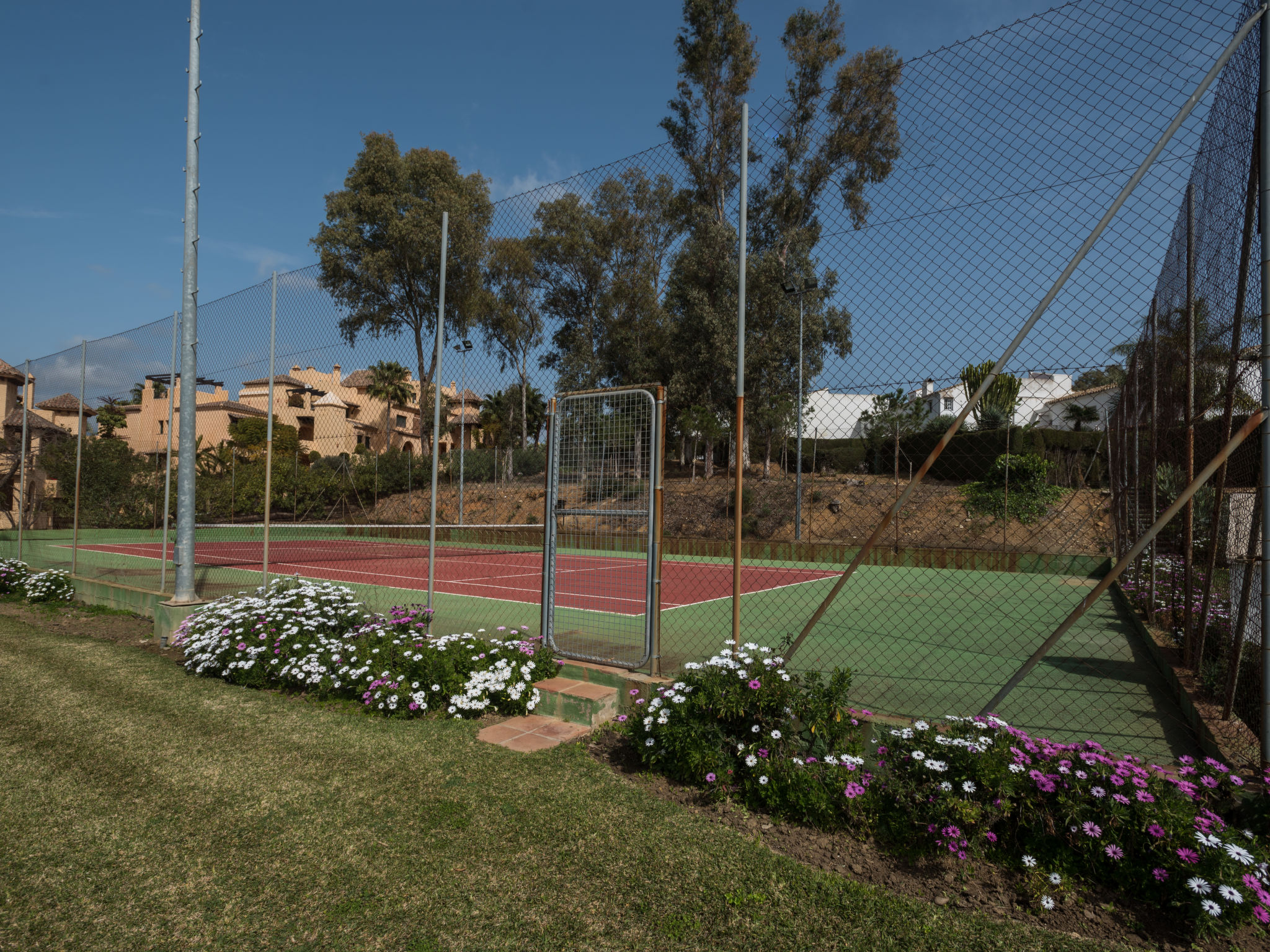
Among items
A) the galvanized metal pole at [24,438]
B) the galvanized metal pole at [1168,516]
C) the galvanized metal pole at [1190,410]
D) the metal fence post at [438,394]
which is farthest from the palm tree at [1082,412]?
the galvanized metal pole at [24,438]

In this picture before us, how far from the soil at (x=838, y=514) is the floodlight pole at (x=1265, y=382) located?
11.2 meters

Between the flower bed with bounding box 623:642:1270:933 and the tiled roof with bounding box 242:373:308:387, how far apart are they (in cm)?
600

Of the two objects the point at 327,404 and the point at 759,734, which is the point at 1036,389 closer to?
the point at 759,734

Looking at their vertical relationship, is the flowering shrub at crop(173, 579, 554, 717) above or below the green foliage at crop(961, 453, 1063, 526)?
below

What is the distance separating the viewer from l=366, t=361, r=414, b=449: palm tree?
7.90 m

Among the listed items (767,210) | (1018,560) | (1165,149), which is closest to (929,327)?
(1165,149)

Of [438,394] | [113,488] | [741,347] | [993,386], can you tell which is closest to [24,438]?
[113,488]

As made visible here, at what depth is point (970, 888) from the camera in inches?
96.7

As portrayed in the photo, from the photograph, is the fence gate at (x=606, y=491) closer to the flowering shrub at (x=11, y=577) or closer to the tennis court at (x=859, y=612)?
the tennis court at (x=859, y=612)

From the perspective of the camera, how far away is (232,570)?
9.32 m

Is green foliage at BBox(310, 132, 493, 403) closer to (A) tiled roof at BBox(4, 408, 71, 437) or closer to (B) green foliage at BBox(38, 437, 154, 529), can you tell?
(A) tiled roof at BBox(4, 408, 71, 437)

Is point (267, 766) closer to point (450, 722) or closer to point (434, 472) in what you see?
point (450, 722)

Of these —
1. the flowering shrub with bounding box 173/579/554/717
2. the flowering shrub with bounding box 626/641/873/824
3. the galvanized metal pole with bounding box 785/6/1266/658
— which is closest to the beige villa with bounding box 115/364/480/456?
the flowering shrub with bounding box 173/579/554/717

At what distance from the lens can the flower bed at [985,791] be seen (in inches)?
86.9
